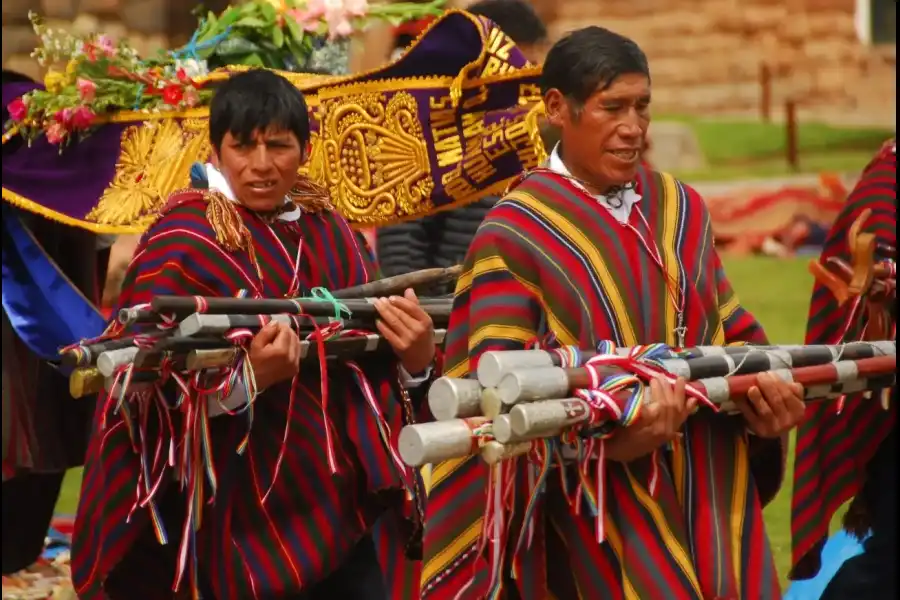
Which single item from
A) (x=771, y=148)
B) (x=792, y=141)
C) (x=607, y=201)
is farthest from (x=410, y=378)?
(x=771, y=148)

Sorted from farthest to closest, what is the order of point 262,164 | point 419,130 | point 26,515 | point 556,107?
point 26,515, point 419,130, point 262,164, point 556,107

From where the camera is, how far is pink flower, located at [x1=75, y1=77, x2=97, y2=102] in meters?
6.37

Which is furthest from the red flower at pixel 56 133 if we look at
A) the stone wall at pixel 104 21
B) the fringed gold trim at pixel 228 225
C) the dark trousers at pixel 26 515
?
the stone wall at pixel 104 21

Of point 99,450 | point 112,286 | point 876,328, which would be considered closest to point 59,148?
point 99,450

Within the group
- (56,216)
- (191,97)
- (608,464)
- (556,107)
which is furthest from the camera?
(56,216)

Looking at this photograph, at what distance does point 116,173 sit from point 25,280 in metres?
0.72

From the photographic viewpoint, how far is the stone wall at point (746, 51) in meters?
23.3

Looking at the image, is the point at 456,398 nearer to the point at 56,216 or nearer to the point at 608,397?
the point at 608,397

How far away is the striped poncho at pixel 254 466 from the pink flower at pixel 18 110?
2.29m

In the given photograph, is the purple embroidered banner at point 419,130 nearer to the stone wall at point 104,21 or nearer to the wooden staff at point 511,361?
the wooden staff at point 511,361

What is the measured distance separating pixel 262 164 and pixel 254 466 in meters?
0.73

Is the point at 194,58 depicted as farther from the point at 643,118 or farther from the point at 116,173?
the point at 643,118

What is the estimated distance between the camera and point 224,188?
177 inches

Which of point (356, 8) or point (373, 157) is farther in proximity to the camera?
point (356, 8)
